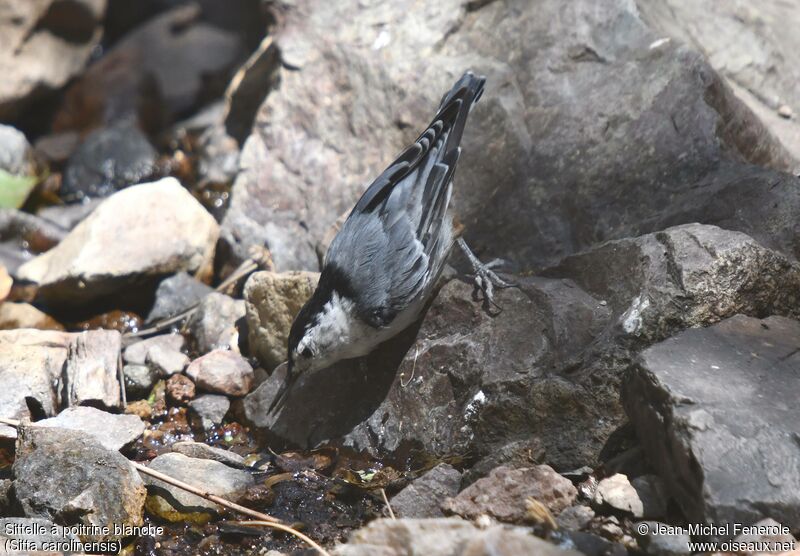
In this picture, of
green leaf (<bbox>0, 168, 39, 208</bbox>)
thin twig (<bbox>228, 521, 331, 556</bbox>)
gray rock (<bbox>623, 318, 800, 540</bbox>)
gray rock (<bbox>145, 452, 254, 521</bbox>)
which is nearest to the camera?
gray rock (<bbox>623, 318, 800, 540</bbox>)

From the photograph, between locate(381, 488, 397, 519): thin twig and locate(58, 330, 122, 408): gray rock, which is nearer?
locate(381, 488, 397, 519): thin twig

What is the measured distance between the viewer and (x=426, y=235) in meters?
4.01

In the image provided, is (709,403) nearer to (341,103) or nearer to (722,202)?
(722,202)

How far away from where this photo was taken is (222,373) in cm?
A: 431

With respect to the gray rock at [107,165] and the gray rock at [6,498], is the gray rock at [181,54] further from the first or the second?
the gray rock at [6,498]

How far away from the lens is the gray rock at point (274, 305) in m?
4.24

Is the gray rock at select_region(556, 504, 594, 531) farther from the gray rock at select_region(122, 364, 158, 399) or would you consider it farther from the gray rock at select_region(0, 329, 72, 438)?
the gray rock at select_region(0, 329, 72, 438)

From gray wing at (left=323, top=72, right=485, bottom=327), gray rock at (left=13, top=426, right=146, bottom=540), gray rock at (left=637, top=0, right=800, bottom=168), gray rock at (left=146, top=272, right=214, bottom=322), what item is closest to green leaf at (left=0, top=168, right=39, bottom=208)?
gray rock at (left=146, top=272, right=214, bottom=322)

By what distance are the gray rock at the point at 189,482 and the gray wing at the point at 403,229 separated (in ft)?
3.02

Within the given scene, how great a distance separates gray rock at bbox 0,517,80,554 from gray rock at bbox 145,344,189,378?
1.26m

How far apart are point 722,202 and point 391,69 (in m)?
2.24

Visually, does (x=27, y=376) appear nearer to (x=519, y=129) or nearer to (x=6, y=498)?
(x=6, y=498)

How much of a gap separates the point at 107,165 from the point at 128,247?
1820 millimetres

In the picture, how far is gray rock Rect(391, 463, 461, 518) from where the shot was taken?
3.31 meters
